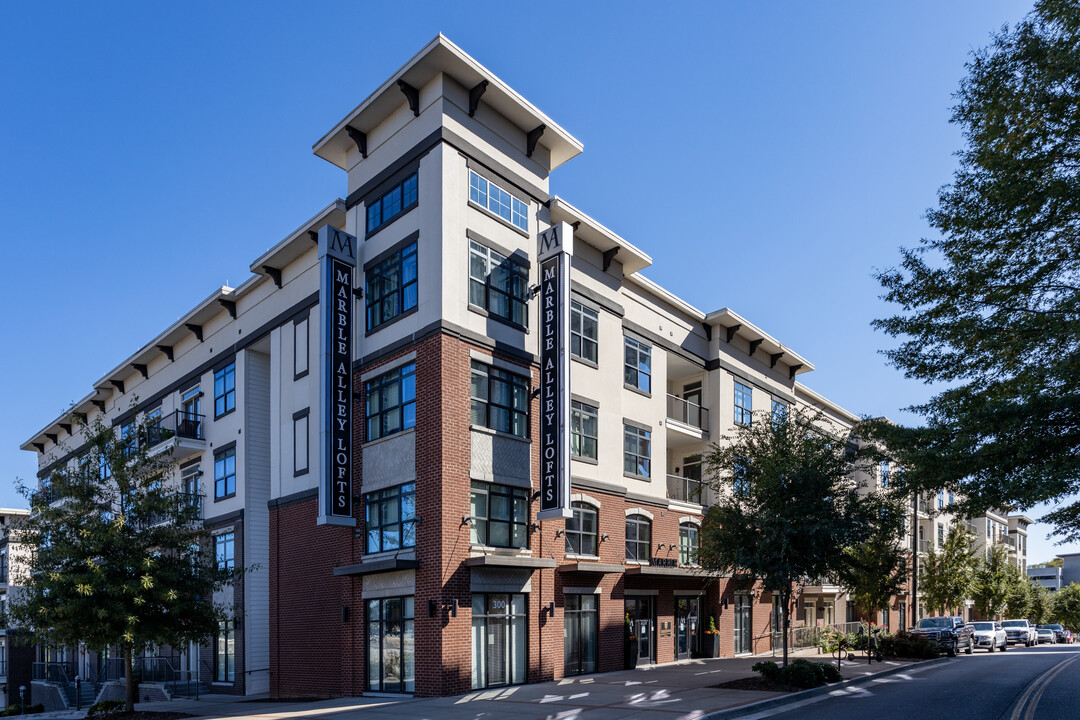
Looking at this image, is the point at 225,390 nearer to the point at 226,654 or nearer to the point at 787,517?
the point at 226,654

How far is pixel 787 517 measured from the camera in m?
23.6

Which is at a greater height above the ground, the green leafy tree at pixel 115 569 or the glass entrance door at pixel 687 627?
the green leafy tree at pixel 115 569

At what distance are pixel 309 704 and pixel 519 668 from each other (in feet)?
19.2

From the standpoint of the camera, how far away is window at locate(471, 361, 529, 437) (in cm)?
2488

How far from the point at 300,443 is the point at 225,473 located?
6409mm

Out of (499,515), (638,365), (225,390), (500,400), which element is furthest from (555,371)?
(225,390)

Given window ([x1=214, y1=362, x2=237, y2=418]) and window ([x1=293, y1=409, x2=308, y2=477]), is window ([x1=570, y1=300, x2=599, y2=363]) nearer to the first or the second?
window ([x1=293, y1=409, x2=308, y2=477])

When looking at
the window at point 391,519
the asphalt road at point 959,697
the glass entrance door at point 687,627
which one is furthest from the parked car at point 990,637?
the window at point 391,519

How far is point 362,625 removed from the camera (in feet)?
83.4

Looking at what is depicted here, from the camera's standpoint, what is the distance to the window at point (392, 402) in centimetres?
2484

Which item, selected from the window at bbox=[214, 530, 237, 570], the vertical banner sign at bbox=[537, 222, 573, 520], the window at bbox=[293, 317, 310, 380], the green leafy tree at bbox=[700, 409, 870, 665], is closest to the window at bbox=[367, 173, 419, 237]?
the vertical banner sign at bbox=[537, 222, 573, 520]

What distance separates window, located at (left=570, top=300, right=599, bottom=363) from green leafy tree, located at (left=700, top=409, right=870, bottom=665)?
6.83 m

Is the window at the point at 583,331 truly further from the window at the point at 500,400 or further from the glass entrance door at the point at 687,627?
the glass entrance door at the point at 687,627

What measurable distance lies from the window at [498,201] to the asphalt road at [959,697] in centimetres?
1579
